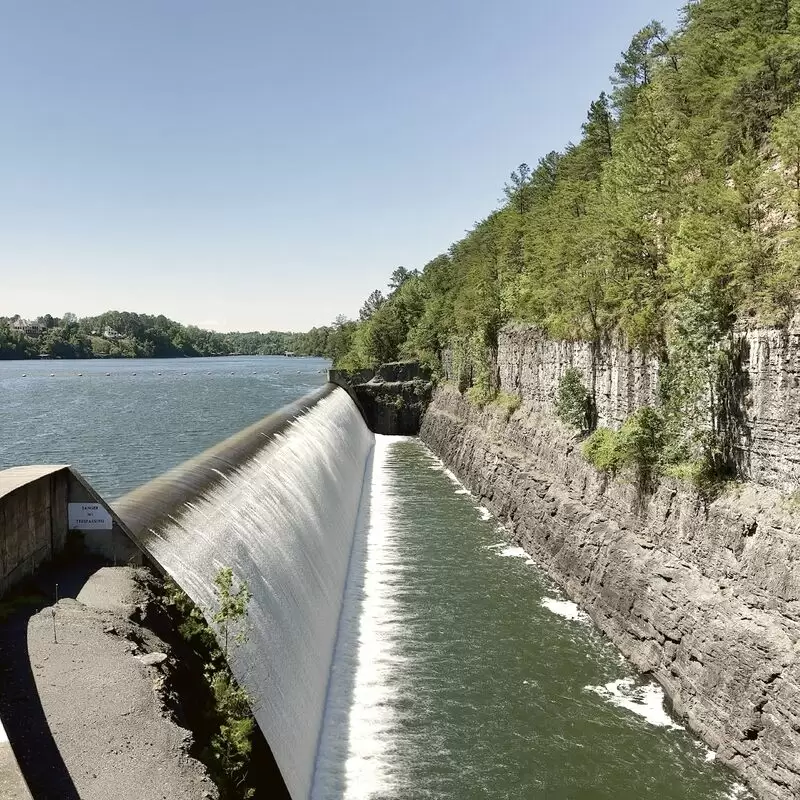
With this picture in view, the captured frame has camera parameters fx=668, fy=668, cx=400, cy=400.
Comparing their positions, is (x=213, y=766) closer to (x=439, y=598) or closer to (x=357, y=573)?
(x=439, y=598)

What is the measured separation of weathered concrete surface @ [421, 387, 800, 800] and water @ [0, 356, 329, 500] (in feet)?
52.6

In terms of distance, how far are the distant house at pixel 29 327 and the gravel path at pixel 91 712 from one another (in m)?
181

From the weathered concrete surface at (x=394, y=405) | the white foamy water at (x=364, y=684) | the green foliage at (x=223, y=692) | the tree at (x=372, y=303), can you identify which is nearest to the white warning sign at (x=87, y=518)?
the green foliage at (x=223, y=692)

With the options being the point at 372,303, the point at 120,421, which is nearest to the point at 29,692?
the point at 120,421

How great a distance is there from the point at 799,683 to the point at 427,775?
6.92 metres

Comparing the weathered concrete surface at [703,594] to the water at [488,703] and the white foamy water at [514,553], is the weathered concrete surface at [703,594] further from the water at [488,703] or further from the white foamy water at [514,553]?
the water at [488,703]

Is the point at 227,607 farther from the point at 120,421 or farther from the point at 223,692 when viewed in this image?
the point at 120,421

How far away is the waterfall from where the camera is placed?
1209 cm

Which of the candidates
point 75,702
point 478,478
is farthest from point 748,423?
point 478,478

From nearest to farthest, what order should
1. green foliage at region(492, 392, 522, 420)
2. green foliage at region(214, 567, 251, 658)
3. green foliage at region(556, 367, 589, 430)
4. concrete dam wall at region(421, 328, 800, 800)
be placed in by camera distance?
green foliage at region(214, 567, 251, 658)
concrete dam wall at region(421, 328, 800, 800)
green foliage at region(556, 367, 589, 430)
green foliage at region(492, 392, 522, 420)

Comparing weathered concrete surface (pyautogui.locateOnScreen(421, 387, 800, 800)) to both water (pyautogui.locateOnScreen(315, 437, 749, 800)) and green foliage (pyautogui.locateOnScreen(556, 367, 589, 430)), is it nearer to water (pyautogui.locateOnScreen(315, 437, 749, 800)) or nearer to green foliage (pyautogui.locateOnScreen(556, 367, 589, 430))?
water (pyautogui.locateOnScreen(315, 437, 749, 800))

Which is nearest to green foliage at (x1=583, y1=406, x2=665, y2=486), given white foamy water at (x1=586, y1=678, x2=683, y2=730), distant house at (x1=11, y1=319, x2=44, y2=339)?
white foamy water at (x1=586, y1=678, x2=683, y2=730)

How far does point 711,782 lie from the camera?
1255 cm

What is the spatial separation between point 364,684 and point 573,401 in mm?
13461
